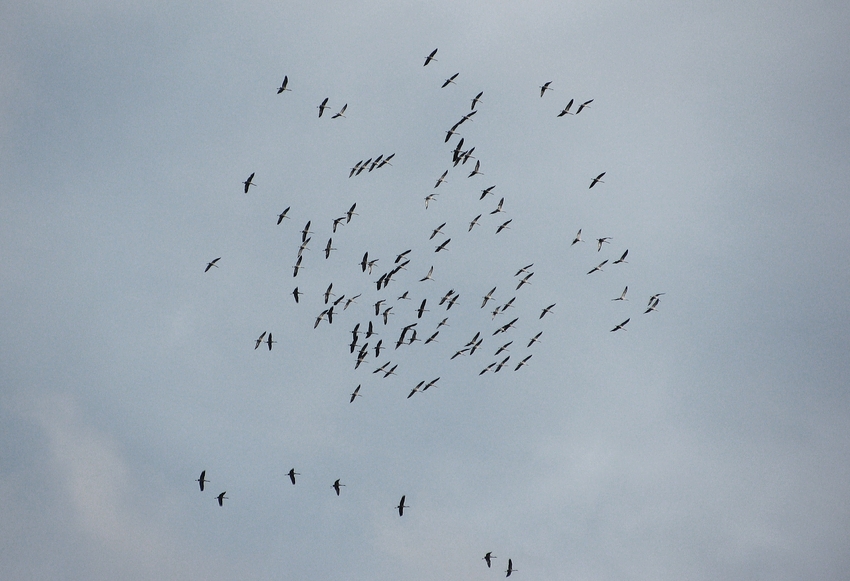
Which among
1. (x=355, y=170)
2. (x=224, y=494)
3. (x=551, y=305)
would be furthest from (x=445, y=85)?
(x=224, y=494)

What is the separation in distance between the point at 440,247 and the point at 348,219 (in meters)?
10.4

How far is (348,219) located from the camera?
110 meters

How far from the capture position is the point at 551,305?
379ft

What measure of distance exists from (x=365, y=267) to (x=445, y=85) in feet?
68.5

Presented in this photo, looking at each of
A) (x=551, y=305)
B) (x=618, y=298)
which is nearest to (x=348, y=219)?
(x=551, y=305)

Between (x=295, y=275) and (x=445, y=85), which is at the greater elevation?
(x=445, y=85)

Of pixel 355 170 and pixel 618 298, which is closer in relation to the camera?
pixel 355 170

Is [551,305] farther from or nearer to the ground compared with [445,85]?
nearer to the ground

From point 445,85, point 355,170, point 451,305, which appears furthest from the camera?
point 451,305

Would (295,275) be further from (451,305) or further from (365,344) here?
(451,305)

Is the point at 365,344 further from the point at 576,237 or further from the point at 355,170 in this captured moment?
the point at 576,237

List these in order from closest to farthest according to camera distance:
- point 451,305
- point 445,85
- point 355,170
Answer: point 445,85, point 355,170, point 451,305

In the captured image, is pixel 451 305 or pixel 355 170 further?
pixel 451 305

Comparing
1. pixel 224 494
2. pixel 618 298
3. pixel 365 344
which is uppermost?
pixel 618 298
